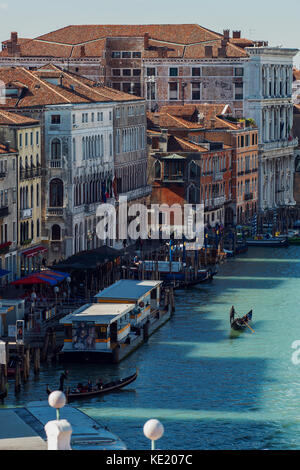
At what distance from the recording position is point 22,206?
61156 mm

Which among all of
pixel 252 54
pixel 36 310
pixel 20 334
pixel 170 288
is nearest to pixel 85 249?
pixel 170 288

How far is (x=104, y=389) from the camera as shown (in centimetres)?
3941

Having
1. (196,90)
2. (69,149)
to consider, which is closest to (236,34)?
(196,90)

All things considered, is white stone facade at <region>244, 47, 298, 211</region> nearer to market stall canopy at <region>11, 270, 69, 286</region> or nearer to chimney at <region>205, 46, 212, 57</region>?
chimney at <region>205, 46, 212, 57</region>

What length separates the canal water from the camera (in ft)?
116

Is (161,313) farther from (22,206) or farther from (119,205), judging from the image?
(119,205)

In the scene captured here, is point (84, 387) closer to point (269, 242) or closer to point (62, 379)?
point (62, 379)

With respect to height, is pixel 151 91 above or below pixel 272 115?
above

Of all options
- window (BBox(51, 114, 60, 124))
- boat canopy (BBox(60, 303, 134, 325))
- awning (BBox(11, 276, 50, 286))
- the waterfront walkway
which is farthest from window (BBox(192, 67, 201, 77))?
the waterfront walkway

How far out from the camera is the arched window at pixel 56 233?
6444 cm

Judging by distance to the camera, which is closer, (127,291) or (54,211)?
(127,291)

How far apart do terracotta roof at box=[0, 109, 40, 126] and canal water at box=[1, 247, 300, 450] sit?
1046cm

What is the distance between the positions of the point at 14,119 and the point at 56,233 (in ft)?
20.3
